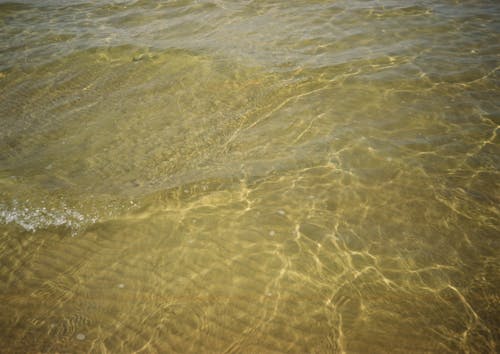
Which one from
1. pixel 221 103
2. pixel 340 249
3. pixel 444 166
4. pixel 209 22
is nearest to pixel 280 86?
pixel 221 103

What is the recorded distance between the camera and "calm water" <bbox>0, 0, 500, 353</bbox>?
2557mm

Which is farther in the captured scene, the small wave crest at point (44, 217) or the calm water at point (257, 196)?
the small wave crest at point (44, 217)

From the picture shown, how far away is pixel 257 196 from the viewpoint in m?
3.59

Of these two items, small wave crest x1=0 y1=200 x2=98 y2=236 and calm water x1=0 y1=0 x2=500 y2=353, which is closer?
calm water x1=0 y1=0 x2=500 y2=353

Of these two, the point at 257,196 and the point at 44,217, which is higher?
the point at 44,217

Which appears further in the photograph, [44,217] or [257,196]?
[257,196]

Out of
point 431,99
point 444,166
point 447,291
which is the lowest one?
point 447,291

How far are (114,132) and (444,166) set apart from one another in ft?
15.2

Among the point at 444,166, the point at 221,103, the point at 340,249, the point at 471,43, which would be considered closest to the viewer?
the point at 340,249

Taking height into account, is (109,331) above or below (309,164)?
below

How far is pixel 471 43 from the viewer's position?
19.9 ft

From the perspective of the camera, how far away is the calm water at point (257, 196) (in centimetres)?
256

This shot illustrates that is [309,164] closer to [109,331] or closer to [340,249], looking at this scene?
[340,249]

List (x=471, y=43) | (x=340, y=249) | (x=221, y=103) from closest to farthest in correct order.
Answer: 1. (x=340, y=249)
2. (x=221, y=103)
3. (x=471, y=43)
